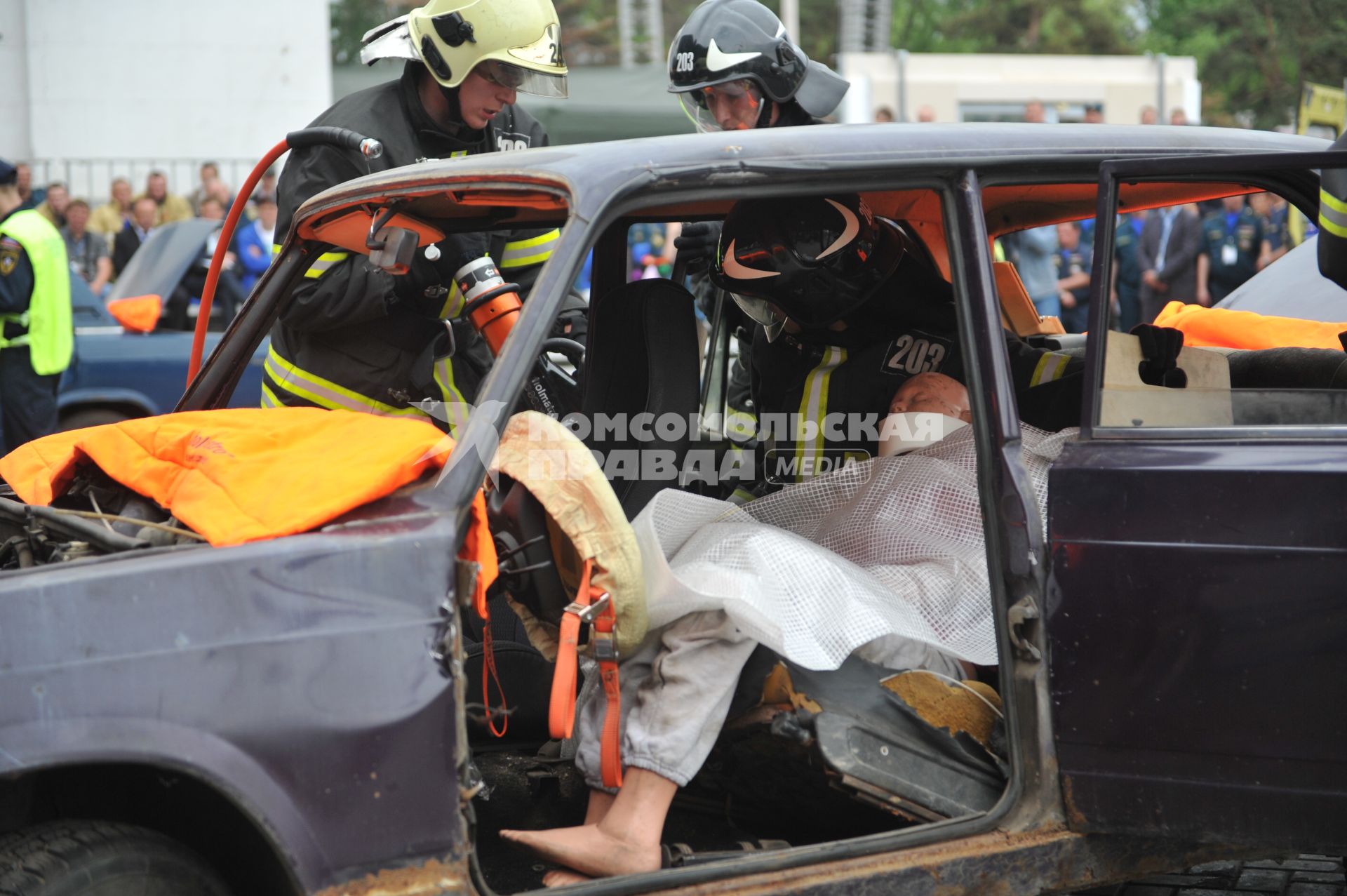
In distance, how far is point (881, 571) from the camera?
2.70 m

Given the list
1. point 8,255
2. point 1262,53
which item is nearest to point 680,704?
point 8,255

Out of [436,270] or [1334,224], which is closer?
[1334,224]

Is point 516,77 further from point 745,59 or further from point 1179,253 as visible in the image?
point 1179,253

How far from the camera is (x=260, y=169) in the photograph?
336 centimetres

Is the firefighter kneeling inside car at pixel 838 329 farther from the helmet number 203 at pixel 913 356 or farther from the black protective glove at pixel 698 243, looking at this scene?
the black protective glove at pixel 698 243

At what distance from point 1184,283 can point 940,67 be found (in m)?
9.77

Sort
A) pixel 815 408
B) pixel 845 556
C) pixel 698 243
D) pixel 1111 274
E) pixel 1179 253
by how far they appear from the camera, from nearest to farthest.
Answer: pixel 1111 274 < pixel 845 556 < pixel 815 408 < pixel 698 243 < pixel 1179 253

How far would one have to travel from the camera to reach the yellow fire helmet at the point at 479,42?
3619 mm

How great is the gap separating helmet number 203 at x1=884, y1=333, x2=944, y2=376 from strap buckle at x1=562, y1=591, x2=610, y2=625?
3.93 feet

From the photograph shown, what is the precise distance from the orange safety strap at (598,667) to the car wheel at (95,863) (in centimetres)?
59

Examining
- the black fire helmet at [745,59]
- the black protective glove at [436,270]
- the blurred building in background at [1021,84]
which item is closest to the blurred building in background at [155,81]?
the blurred building in background at [1021,84]

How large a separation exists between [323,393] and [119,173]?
11.7m

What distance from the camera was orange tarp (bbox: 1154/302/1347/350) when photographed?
3.36m

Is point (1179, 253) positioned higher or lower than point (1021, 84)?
lower
